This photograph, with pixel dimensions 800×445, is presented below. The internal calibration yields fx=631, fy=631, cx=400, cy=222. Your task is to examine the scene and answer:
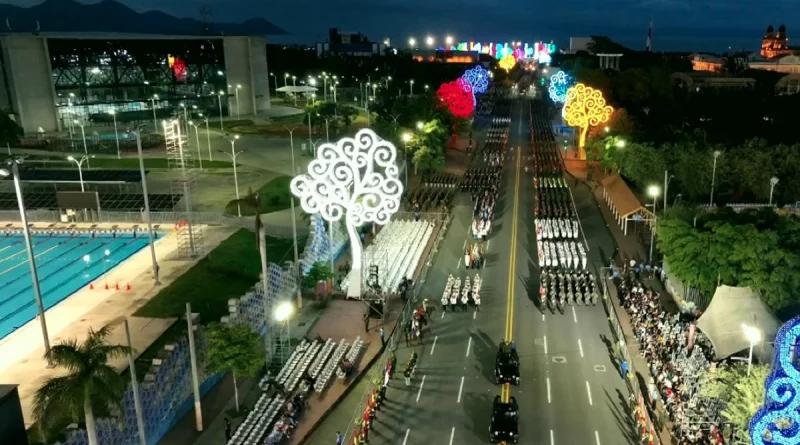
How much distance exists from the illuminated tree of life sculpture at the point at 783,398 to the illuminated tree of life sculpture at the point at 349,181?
19.8m

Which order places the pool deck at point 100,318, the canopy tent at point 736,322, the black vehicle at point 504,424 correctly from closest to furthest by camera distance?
the black vehicle at point 504,424 < the pool deck at point 100,318 < the canopy tent at point 736,322

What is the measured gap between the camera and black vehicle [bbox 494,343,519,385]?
2658 cm

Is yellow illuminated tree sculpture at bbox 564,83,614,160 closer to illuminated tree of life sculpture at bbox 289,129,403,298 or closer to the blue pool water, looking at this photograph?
illuminated tree of life sculpture at bbox 289,129,403,298

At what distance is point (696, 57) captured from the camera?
184875 millimetres

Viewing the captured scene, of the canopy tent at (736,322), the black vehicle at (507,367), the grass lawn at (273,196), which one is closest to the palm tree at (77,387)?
the black vehicle at (507,367)

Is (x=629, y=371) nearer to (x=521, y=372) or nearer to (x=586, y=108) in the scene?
(x=521, y=372)

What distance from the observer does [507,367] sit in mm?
26719

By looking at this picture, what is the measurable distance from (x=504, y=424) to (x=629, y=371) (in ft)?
24.3

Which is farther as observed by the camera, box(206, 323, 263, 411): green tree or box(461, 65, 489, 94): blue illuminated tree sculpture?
box(461, 65, 489, 94): blue illuminated tree sculpture

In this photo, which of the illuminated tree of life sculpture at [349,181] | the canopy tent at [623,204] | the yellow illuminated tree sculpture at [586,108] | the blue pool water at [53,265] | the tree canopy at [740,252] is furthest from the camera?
the yellow illuminated tree sculpture at [586,108]

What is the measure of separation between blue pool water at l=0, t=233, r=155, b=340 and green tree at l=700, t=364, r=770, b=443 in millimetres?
32191

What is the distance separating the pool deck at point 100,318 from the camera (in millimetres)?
25422

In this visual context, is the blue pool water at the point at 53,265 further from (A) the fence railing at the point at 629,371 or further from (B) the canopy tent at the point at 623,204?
(B) the canopy tent at the point at 623,204

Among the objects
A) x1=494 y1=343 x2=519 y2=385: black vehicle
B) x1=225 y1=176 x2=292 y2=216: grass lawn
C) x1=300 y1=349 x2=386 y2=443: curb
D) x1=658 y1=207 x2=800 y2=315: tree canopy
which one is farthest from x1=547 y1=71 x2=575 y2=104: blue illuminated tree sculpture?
x1=300 y1=349 x2=386 y2=443: curb
